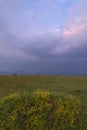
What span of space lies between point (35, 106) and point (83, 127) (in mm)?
1316

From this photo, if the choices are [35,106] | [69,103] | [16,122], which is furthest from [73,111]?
[16,122]

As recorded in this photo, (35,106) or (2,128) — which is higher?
(35,106)

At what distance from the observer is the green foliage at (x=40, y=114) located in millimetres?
6777

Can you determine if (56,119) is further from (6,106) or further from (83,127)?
(6,106)

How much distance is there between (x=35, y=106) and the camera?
691 centimetres

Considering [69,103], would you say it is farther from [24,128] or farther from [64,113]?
[24,128]

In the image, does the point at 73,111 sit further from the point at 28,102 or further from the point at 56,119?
the point at 28,102

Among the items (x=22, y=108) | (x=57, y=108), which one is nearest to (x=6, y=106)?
(x=22, y=108)

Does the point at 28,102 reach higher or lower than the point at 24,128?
higher

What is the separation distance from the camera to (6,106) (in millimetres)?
7039

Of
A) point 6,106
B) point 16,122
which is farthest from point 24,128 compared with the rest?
point 6,106

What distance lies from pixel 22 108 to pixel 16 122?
0.36m

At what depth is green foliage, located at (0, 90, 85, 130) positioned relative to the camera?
6.78 metres

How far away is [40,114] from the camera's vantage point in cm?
682
